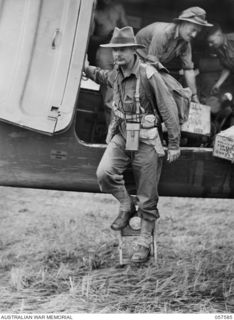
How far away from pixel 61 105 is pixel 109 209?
3056 mm

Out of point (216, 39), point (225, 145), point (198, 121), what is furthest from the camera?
point (216, 39)

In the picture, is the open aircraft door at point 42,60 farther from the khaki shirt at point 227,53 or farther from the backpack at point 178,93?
the khaki shirt at point 227,53

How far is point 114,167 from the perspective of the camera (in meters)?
4.29

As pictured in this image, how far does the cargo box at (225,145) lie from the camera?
14.3ft

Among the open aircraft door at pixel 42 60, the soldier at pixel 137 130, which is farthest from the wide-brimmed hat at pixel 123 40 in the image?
the open aircraft door at pixel 42 60

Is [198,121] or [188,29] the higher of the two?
[188,29]

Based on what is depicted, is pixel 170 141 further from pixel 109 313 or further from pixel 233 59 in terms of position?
pixel 233 59

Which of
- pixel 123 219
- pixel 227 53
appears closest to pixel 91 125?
pixel 123 219

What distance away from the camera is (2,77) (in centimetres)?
429

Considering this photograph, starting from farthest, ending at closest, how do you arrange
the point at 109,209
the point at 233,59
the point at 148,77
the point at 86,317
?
the point at 109,209 < the point at 233,59 < the point at 148,77 < the point at 86,317

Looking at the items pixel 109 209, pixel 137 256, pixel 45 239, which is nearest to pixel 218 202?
pixel 109 209

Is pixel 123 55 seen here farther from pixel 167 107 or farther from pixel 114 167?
pixel 114 167

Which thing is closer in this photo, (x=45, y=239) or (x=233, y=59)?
(x=233, y=59)

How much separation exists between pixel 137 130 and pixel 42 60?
79 centimetres
